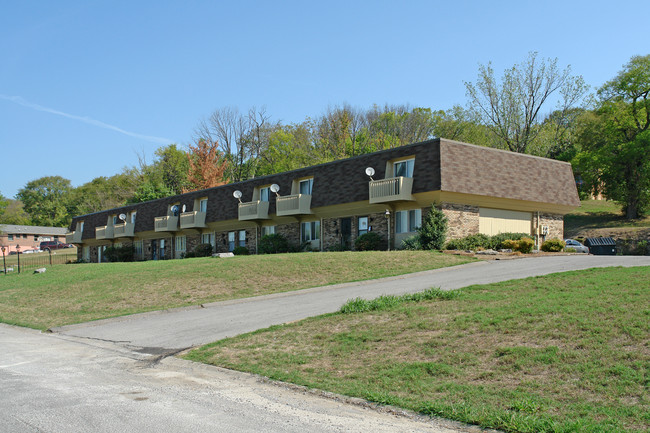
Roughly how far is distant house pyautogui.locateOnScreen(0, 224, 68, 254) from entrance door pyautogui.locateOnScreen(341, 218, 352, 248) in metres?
77.7

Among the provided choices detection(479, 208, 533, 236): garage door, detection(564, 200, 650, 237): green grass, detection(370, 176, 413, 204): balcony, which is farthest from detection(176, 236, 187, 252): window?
detection(564, 200, 650, 237): green grass

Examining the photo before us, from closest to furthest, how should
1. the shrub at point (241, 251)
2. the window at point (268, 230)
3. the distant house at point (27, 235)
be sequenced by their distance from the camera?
the window at point (268, 230) < the shrub at point (241, 251) < the distant house at point (27, 235)

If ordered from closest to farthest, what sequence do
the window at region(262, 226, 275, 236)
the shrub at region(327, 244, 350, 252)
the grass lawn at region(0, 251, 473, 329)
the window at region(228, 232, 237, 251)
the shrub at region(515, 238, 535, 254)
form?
the grass lawn at region(0, 251, 473, 329)
the shrub at region(515, 238, 535, 254)
the shrub at region(327, 244, 350, 252)
the window at region(262, 226, 275, 236)
the window at region(228, 232, 237, 251)

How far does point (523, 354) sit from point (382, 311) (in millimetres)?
4647

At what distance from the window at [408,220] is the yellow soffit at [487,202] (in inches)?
32.7

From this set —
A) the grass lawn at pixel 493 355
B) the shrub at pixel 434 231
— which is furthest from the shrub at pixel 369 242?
the grass lawn at pixel 493 355

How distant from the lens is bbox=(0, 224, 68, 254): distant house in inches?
3782

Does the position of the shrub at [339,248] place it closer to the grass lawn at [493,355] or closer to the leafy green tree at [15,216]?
the grass lawn at [493,355]

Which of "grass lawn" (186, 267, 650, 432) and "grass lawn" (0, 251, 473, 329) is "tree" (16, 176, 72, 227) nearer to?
"grass lawn" (0, 251, 473, 329)

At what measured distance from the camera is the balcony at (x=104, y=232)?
55.0 metres

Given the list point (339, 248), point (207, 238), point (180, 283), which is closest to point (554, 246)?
point (339, 248)

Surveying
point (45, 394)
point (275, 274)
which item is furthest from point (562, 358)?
point (275, 274)

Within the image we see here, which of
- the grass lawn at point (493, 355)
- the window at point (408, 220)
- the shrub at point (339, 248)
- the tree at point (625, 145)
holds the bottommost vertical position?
the grass lawn at point (493, 355)

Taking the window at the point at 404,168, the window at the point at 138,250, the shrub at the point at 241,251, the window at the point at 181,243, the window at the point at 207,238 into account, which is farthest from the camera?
the window at the point at 138,250
